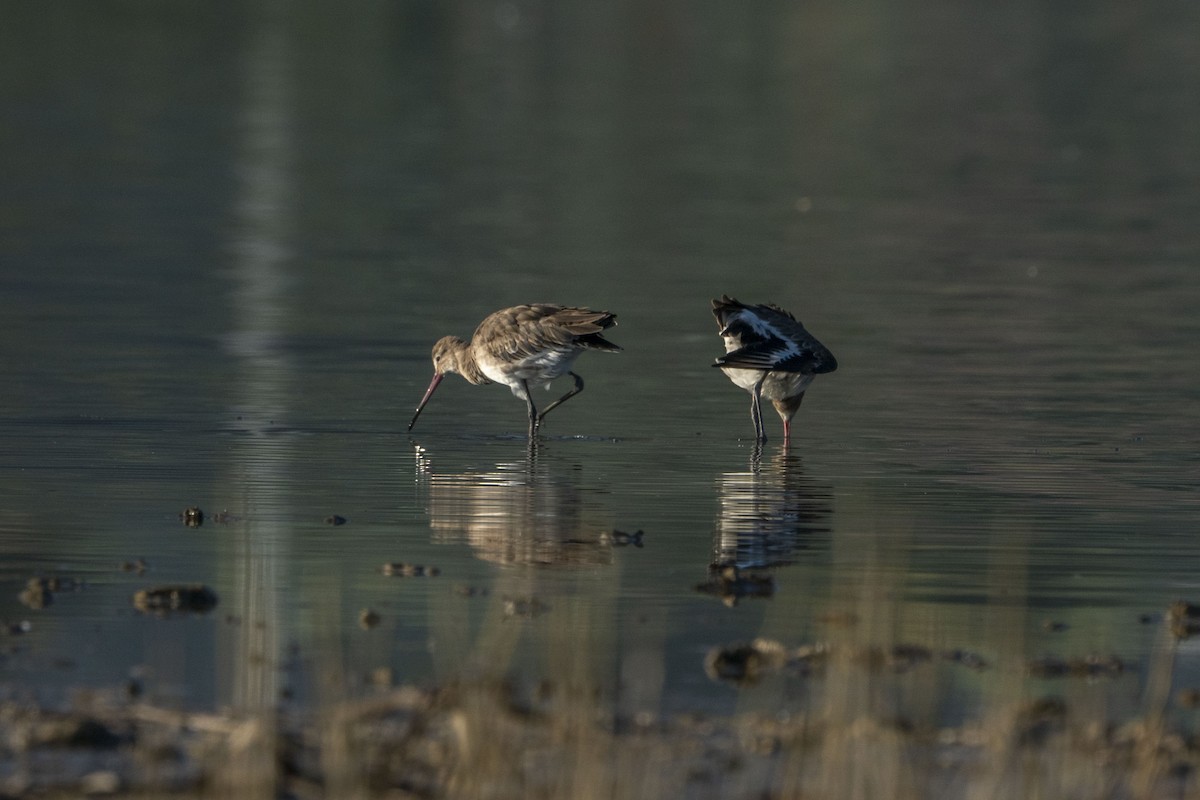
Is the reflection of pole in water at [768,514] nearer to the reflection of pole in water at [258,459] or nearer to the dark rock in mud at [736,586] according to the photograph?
the dark rock in mud at [736,586]

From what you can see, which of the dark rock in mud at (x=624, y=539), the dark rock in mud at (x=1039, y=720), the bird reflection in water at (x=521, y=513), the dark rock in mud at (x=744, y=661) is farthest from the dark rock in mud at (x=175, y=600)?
the dark rock in mud at (x=1039, y=720)

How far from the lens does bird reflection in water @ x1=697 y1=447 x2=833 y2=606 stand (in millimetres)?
10211

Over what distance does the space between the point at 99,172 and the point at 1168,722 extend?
30.0m

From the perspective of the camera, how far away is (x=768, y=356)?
14.9m

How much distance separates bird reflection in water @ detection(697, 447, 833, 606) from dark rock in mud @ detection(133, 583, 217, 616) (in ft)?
7.10

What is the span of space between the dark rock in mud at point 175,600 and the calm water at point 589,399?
4.5 inches

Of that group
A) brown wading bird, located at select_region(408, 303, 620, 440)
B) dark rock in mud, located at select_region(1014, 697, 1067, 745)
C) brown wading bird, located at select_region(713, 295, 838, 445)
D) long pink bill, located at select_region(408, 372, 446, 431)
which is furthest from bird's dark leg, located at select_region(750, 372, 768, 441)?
dark rock in mud, located at select_region(1014, 697, 1067, 745)

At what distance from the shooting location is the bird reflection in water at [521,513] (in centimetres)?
1105

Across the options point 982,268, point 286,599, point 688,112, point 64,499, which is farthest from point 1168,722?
point 688,112

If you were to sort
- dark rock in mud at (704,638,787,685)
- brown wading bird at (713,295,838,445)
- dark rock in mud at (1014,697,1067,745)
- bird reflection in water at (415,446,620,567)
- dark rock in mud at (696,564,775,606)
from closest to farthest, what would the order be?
dark rock in mud at (1014,697,1067,745), dark rock in mud at (704,638,787,685), dark rock in mud at (696,564,775,606), bird reflection in water at (415,446,620,567), brown wading bird at (713,295,838,445)

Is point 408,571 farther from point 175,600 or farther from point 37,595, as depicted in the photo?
point 37,595

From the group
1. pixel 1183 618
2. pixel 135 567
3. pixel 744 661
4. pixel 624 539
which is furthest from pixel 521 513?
pixel 1183 618

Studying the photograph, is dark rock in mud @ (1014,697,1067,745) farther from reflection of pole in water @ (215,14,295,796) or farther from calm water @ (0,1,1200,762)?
reflection of pole in water @ (215,14,295,796)

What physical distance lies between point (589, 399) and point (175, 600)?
26.2 feet
